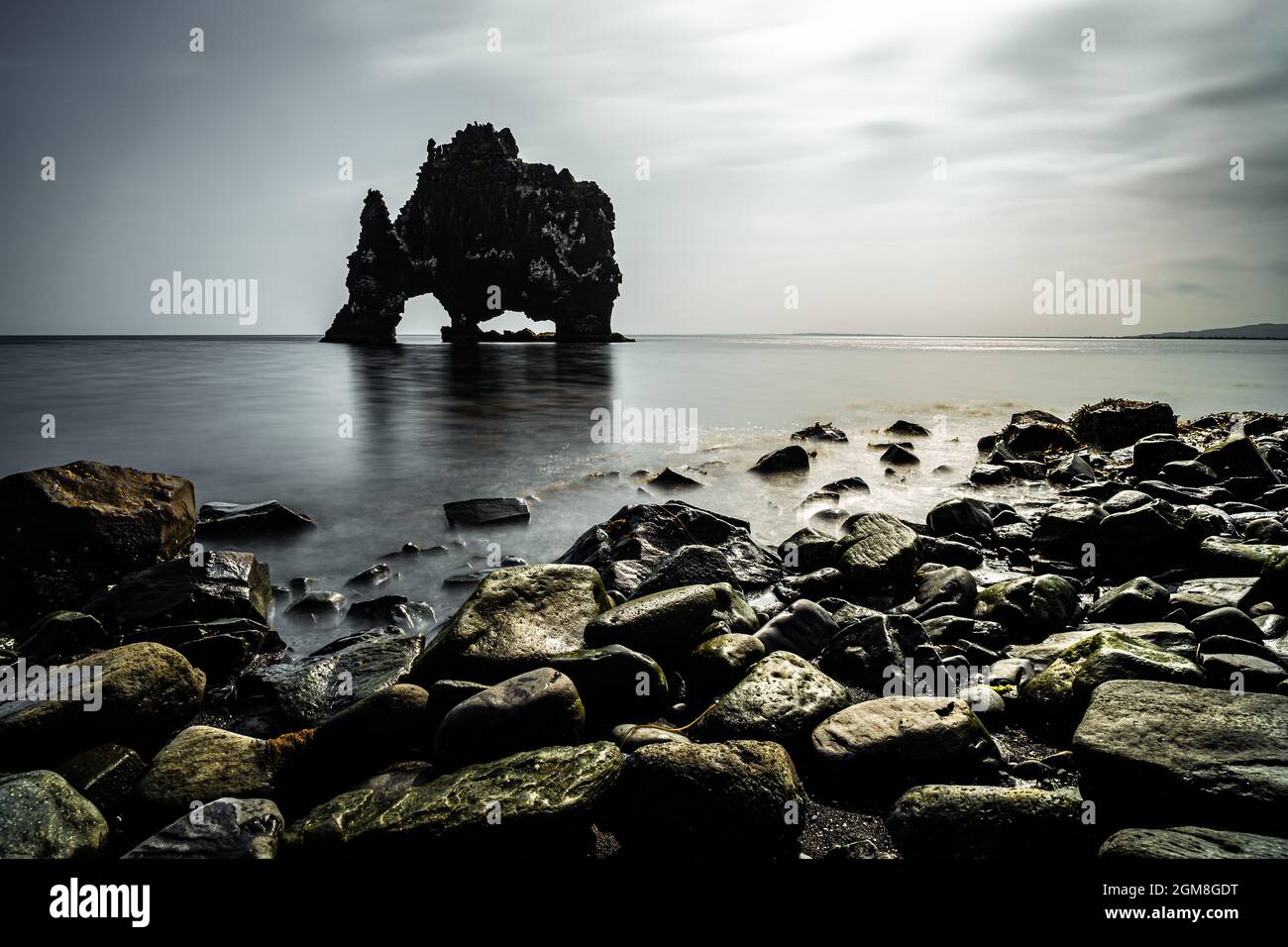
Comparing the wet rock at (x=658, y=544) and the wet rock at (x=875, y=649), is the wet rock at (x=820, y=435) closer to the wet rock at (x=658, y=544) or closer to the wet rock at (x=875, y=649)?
the wet rock at (x=658, y=544)

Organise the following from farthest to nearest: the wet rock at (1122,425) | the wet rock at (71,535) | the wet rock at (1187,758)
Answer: the wet rock at (1122,425) < the wet rock at (71,535) < the wet rock at (1187,758)

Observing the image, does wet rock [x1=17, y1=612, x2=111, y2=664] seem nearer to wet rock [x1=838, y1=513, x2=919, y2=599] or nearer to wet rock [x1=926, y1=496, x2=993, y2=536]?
wet rock [x1=838, y1=513, x2=919, y2=599]

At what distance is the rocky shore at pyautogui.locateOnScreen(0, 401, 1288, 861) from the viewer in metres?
2.98

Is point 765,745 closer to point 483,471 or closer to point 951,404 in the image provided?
point 483,471

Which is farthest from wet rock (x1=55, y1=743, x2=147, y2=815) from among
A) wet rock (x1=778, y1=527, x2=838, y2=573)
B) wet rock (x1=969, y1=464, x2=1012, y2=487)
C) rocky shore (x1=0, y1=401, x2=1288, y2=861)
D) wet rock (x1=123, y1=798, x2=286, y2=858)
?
wet rock (x1=969, y1=464, x2=1012, y2=487)

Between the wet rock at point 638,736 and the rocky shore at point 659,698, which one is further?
the wet rock at point 638,736

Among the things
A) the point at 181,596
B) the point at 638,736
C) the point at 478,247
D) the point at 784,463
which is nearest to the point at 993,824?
the point at 638,736

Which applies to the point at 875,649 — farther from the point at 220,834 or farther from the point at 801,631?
the point at 220,834

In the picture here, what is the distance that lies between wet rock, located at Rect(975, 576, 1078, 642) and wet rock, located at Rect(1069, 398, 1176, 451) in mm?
13793

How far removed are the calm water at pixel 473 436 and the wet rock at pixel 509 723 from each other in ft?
11.1

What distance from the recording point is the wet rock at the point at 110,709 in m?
3.90

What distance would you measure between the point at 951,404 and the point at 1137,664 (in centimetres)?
2593

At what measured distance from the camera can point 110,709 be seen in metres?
4.10

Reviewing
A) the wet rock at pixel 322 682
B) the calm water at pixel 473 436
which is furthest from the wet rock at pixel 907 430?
the wet rock at pixel 322 682
